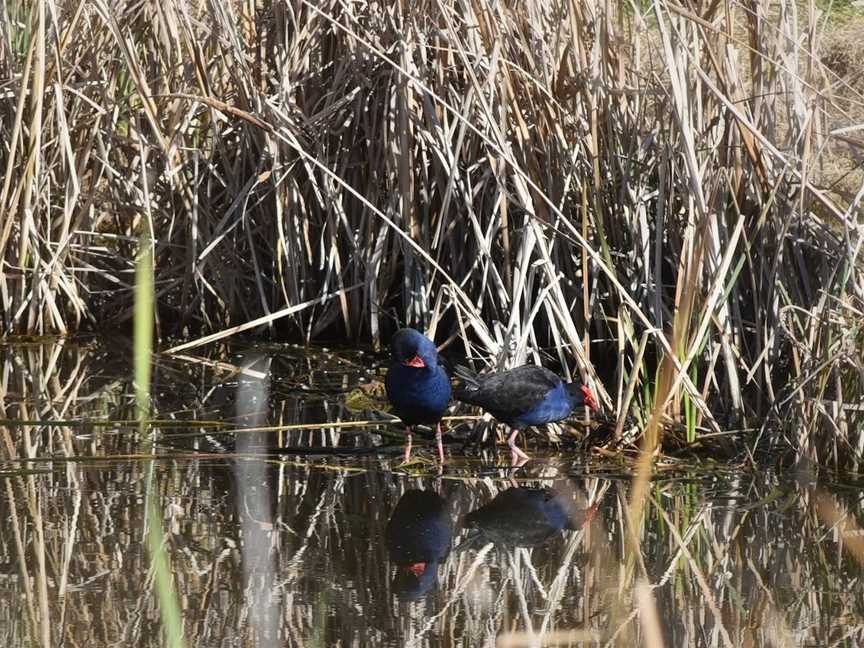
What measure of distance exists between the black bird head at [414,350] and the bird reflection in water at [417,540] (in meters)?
0.43

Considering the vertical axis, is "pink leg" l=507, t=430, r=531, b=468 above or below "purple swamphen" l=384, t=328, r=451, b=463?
below

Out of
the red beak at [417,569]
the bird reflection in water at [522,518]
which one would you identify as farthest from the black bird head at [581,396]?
the red beak at [417,569]

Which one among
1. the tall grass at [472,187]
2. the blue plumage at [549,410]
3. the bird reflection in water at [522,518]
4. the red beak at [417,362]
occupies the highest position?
the tall grass at [472,187]

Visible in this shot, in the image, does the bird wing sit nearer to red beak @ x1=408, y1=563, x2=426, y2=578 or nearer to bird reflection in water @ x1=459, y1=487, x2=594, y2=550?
bird reflection in water @ x1=459, y1=487, x2=594, y2=550

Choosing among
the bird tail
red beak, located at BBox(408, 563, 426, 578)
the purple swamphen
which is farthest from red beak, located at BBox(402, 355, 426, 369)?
red beak, located at BBox(408, 563, 426, 578)

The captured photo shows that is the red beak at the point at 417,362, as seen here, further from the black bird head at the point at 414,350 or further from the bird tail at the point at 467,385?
the bird tail at the point at 467,385

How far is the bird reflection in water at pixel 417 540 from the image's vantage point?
305 cm

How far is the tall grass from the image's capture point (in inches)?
158

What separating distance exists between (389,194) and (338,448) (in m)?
1.20

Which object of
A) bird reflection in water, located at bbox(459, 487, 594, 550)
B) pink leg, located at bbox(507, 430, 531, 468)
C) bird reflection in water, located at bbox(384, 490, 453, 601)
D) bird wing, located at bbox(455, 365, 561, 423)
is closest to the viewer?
bird reflection in water, located at bbox(384, 490, 453, 601)

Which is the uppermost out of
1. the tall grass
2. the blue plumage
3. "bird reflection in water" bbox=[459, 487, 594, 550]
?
the tall grass

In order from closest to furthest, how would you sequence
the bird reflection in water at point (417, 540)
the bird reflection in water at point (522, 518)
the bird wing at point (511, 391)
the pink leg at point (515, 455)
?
the bird reflection in water at point (417, 540) < the bird reflection in water at point (522, 518) < the bird wing at point (511, 391) < the pink leg at point (515, 455)

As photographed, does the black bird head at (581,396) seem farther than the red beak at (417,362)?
Yes

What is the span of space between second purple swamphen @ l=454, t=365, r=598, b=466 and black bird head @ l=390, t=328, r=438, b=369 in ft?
0.57
